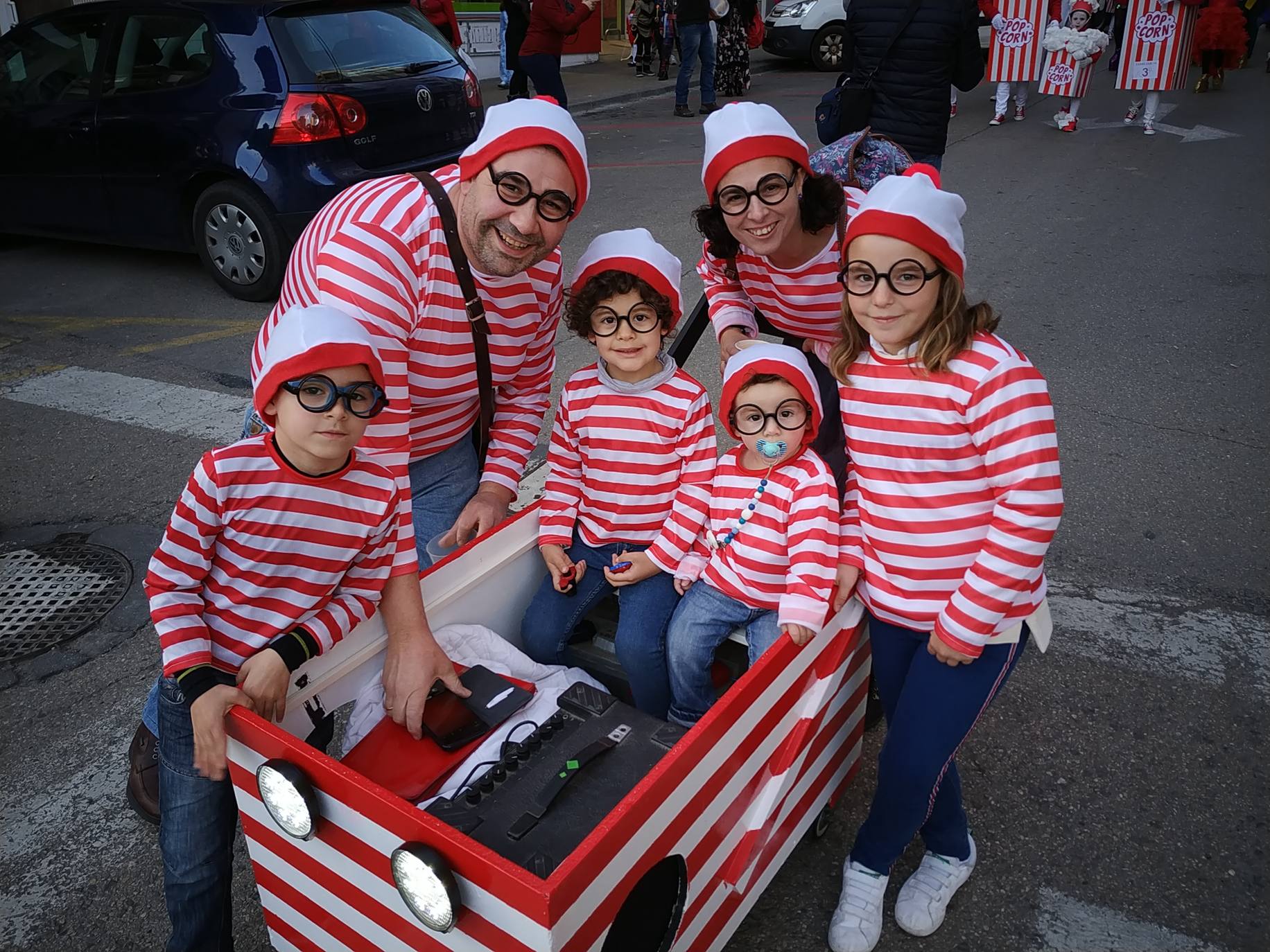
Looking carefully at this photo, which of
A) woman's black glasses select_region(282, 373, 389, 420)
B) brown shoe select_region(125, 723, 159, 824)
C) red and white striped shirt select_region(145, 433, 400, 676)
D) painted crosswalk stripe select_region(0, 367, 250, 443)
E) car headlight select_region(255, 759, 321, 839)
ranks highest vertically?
woman's black glasses select_region(282, 373, 389, 420)

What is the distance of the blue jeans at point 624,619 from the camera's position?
2645 mm

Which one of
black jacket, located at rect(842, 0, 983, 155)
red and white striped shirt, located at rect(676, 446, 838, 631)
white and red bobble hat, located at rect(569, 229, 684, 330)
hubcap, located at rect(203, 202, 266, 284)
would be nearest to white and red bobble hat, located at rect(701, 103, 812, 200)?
white and red bobble hat, located at rect(569, 229, 684, 330)

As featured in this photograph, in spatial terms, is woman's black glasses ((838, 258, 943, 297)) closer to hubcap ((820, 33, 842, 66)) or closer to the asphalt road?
the asphalt road

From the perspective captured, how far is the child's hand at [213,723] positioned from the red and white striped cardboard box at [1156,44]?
12535 mm

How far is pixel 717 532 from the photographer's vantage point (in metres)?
2.61

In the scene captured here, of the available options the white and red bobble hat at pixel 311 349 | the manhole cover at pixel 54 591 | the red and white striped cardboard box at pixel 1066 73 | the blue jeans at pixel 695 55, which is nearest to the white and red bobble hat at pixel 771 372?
the white and red bobble hat at pixel 311 349

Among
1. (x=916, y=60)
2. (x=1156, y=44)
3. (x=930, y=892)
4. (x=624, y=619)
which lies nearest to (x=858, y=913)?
(x=930, y=892)

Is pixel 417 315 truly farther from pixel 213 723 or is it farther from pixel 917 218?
pixel 917 218

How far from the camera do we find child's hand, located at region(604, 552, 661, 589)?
2.69 m

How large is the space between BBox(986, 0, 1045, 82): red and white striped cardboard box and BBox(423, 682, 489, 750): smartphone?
39.7ft

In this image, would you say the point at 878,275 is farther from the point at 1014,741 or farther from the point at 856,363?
the point at 1014,741

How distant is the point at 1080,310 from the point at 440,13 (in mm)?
8358

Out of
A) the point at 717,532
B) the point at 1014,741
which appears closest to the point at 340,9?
the point at 717,532

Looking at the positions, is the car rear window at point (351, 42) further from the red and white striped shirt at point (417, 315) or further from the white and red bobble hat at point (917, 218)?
the white and red bobble hat at point (917, 218)
